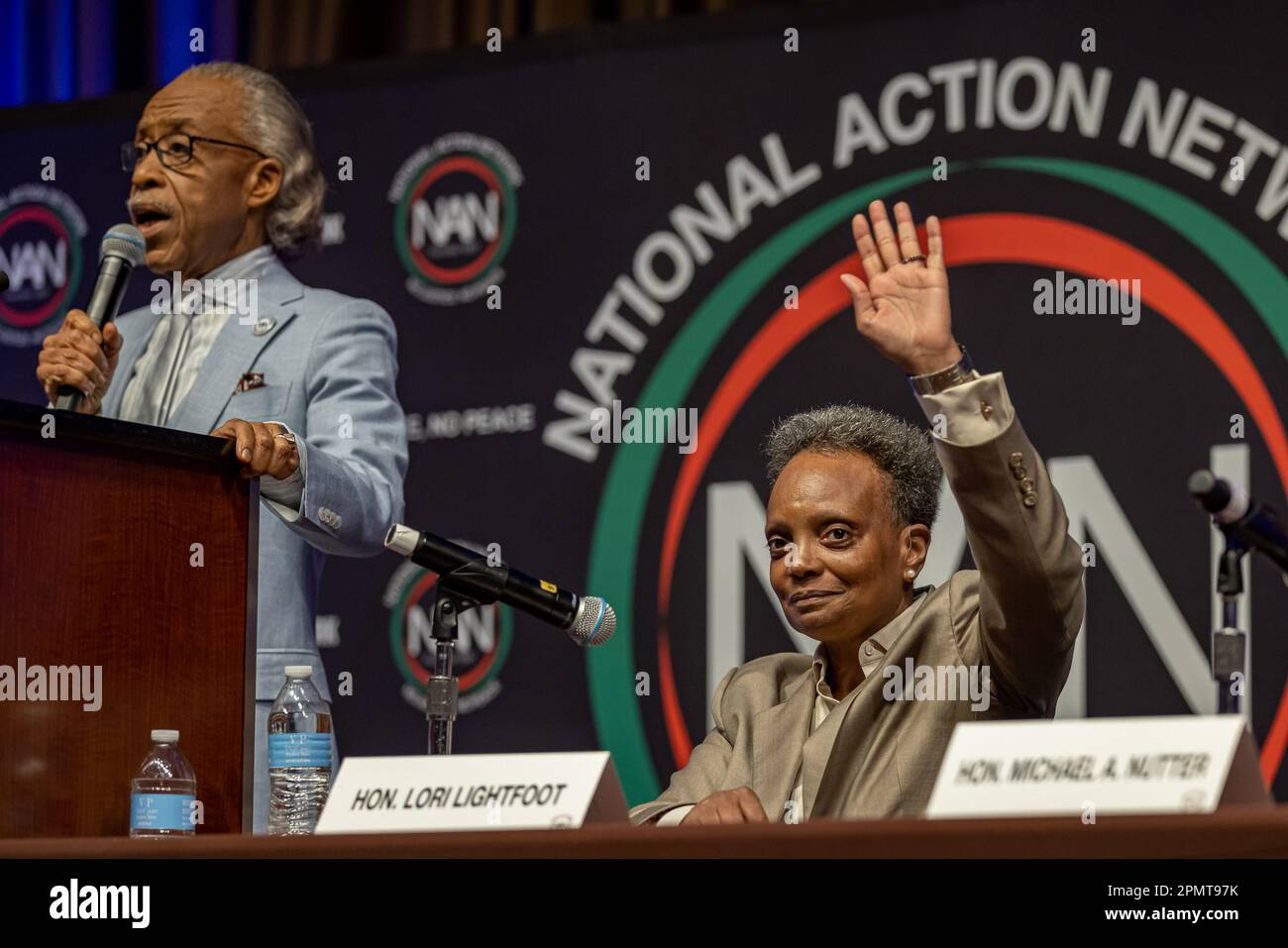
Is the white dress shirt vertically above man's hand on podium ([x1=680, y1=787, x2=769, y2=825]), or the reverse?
the white dress shirt

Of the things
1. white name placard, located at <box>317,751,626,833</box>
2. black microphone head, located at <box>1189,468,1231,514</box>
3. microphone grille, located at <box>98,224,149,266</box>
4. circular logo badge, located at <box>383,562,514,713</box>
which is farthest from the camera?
circular logo badge, located at <box>383,562,514,713</box>

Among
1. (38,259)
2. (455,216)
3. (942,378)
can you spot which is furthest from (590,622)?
(38,259)

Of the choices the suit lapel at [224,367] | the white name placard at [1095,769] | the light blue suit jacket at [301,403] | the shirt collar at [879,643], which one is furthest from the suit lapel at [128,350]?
the white name placard at [1095,769]

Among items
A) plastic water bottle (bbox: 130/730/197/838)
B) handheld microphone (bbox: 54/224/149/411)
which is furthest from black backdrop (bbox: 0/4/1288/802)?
plastic water bottle (bbox: 130/730/197/838)

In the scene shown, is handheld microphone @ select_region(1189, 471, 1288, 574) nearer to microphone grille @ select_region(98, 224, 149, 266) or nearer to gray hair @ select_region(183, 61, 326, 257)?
microphone grille @ select_region(98, 224, 149, 266)

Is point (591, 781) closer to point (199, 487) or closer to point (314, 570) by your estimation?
point (199, 487)

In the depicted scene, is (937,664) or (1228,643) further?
(937,664)

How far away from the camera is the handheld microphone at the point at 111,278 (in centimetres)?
258

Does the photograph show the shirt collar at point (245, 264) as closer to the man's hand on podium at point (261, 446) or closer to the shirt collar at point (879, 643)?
the man's hand on podium at point (261, 446)

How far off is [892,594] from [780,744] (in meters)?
0.27

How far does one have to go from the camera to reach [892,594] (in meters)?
2.54

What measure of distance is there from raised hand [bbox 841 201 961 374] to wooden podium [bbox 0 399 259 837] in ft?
2.59

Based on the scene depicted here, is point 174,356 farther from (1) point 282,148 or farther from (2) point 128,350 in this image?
(1) point 282,148

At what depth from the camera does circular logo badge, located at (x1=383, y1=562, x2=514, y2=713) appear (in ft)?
12.4
